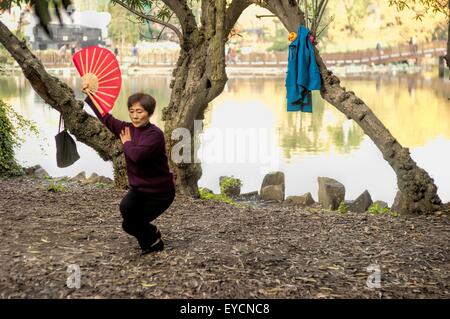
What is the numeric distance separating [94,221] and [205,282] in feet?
6.55

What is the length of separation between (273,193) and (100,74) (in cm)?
550

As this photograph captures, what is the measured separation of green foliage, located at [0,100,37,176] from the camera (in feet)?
32.5

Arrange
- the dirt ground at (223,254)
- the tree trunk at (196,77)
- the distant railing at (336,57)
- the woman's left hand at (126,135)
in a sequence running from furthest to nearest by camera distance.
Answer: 1. the distant railing at (336,57)
2. the tree trunk at (196,77)
3. the woman's left hand at (126,135)
4. the dirt ground at (223,254)

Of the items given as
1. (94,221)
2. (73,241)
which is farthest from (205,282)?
(94,221)

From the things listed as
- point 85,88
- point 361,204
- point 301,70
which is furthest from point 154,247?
point 361,204

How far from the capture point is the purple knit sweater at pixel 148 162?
4.28 m

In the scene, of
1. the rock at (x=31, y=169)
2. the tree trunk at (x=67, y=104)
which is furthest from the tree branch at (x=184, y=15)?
the rock at (x=31, y=169)

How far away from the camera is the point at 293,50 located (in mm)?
7215

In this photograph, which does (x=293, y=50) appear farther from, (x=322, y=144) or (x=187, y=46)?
(x=322, y=144)

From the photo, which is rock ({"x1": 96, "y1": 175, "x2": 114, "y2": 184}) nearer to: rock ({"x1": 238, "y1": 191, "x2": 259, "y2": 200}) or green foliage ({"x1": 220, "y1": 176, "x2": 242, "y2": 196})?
green foliage ({"x1": 220, "y1": 176, "x2": 242, "y2": 196})

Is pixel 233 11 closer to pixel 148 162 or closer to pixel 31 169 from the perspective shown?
pixel 148 162

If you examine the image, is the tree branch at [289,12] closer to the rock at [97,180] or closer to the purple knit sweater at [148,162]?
the purple knit sweater at [148,162]

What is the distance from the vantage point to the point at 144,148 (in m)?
4.27

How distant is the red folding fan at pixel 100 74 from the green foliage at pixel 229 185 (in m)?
5.56
